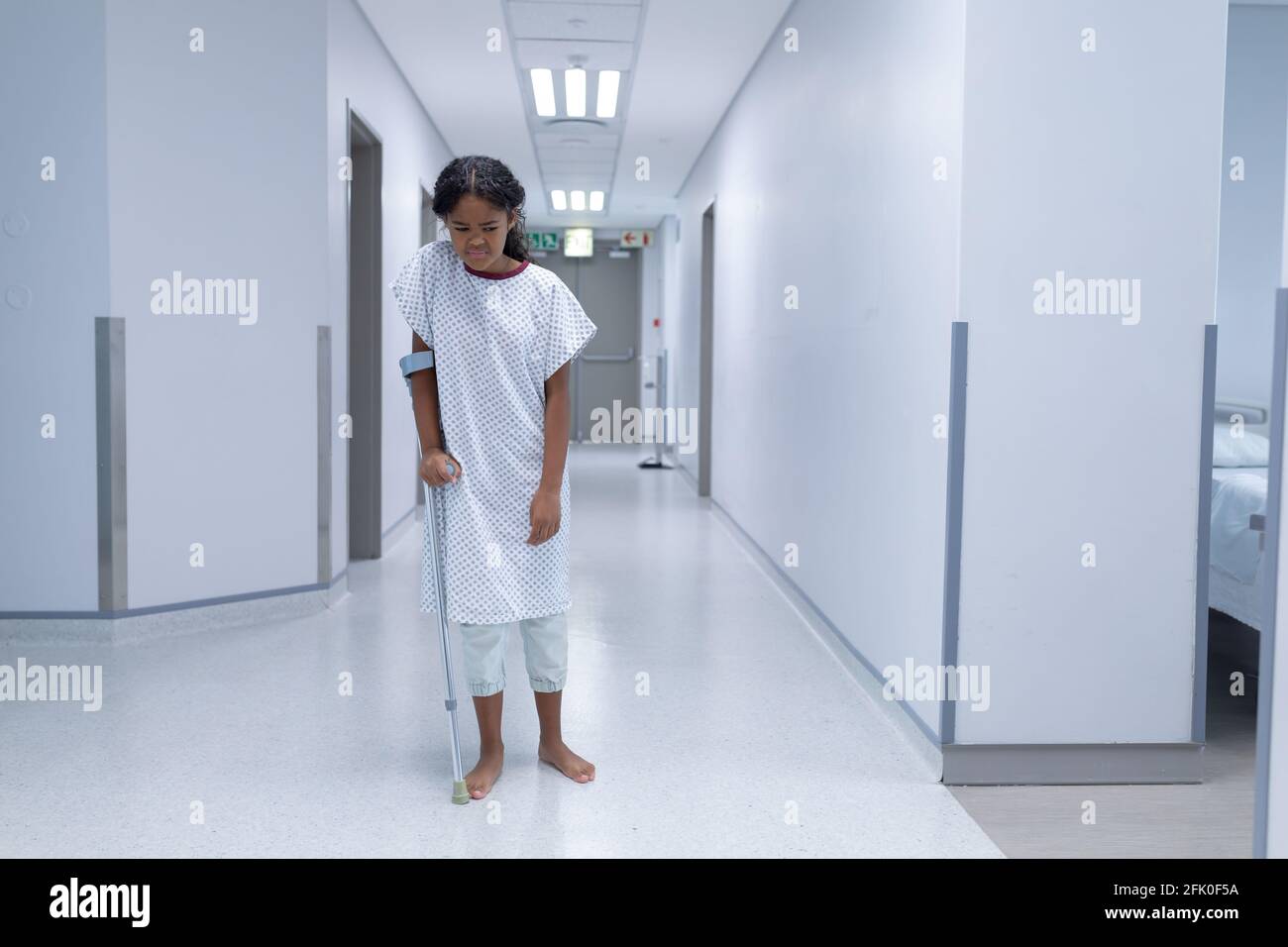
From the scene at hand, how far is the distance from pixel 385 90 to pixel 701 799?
4426 mm

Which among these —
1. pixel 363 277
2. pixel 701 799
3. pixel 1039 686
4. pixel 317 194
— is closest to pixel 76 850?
pixel 701 799

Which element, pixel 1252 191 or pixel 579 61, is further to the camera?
pixel 579 61

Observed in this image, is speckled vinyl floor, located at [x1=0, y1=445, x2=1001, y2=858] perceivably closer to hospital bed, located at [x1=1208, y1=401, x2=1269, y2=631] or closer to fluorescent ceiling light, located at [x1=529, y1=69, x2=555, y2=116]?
hospital bed, located at [x1=1208, y1=401, x2=1269, y2=631]

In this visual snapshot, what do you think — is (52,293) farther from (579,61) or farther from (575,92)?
(575,92)

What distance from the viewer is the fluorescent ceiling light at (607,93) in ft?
20.2

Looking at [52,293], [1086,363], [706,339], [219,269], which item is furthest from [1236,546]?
[706,339]

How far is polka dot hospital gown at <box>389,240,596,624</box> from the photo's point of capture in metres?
2.46

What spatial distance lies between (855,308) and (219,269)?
2308 mm

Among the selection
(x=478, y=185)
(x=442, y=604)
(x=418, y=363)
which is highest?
(x=478, y=185)

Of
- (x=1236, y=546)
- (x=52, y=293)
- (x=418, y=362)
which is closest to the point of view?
(x=418, y=362)

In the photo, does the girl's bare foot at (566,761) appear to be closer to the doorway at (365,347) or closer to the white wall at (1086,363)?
the white wall at (1086,363)

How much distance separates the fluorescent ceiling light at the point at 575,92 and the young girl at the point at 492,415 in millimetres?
3909

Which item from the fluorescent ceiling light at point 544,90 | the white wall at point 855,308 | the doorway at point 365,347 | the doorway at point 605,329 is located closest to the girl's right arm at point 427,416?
the white wall at point 855,308

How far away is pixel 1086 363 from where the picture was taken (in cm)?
265
